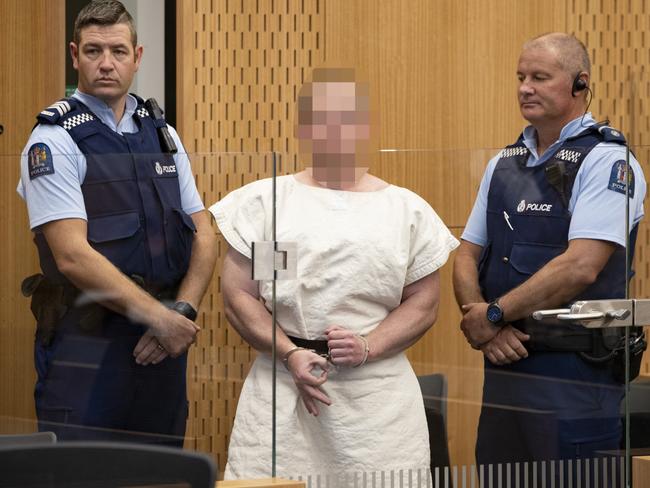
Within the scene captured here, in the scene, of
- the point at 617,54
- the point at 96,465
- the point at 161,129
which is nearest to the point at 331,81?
the point at 161,129

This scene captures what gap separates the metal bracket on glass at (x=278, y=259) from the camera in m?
3.05

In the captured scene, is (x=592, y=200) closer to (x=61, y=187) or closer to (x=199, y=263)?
(x=199, y=263)

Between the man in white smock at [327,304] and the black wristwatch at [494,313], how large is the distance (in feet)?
0.78

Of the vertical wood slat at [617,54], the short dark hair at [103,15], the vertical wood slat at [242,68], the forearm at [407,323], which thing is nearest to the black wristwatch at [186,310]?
the forearm at [407,323]

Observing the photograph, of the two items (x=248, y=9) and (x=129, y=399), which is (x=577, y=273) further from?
(x=248, y=9)

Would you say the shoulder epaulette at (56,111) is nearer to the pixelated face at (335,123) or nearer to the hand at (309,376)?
the pixelated face at (335,123)

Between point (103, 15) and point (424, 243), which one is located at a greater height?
point (103, 15)

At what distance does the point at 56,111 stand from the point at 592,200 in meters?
1.31

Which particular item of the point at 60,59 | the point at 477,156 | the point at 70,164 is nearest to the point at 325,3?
the point at 60,59

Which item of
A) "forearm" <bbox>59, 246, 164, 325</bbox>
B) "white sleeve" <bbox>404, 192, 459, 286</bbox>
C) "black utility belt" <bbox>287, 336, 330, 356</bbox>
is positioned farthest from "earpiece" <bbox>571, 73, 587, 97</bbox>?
"forearm" <bbox>59, 246, 164, 325</bbox>

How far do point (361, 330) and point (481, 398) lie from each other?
39 cm

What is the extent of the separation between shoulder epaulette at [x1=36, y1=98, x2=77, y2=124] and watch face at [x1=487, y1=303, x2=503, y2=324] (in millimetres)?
1139

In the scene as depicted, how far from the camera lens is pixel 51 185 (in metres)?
2.95

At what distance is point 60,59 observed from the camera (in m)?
5.40
